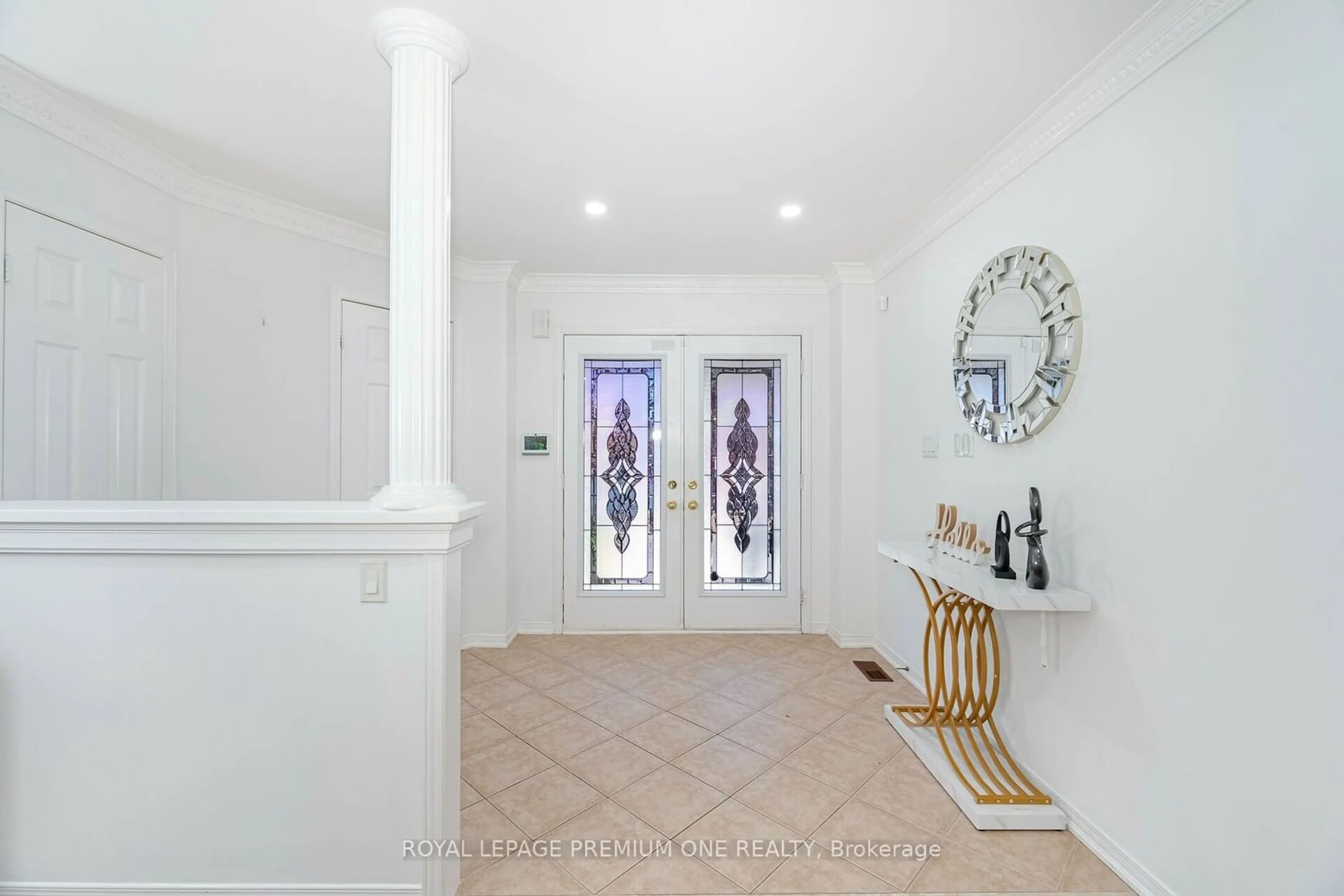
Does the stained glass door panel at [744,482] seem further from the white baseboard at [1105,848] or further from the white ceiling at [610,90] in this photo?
the white baseboard at [1105,848]

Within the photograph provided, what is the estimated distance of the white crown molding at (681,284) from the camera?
386cm

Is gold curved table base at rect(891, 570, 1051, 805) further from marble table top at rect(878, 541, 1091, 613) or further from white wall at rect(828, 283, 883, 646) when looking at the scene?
white wall at rect(828, 283, 883, 646)

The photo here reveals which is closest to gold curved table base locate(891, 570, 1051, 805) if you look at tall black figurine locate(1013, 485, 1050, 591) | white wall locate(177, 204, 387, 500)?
tall black figurine locate(1013, 485, 1050, 591)

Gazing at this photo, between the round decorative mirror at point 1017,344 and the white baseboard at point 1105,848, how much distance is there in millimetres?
1272

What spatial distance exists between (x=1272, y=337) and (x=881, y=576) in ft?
8.20

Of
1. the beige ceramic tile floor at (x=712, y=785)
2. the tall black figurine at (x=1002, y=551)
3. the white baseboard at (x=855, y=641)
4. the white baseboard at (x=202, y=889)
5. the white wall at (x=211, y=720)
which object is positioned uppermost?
the tall black figurine at (x=1002, y=551)

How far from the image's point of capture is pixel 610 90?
186 centimetres

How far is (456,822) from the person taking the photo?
158cm

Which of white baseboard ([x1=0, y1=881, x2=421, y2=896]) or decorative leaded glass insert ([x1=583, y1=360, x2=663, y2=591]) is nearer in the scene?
white baseboard ([x1=0, y1=881, x2=421, y2=896])

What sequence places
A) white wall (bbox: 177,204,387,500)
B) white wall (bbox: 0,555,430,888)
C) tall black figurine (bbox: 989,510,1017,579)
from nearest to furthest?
white wall (bbox: 0,555,430,888) < tall black figurine (bbox: 989,510,1017,579) < white wall (bbox: 177,204,387,500)

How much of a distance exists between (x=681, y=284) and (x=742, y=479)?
4.80 feet

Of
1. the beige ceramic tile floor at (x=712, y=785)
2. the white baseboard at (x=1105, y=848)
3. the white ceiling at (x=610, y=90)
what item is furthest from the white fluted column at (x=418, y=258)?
the white baseboard at (x=1105, y=848)

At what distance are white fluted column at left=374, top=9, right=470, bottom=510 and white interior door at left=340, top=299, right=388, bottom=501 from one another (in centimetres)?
176

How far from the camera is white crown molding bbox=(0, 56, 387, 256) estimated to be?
1.83 metres
